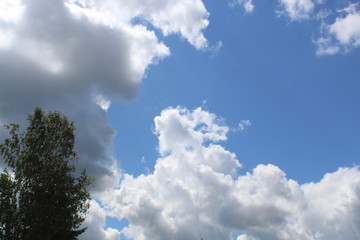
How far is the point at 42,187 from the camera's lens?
36.4 m

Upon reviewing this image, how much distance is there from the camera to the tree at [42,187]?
34938 millimetres

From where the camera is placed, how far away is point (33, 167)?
3766cm

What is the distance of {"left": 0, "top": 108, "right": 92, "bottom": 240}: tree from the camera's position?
34.9 metres

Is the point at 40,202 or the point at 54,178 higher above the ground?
the point at 54,178

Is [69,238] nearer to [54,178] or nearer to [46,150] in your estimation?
[54,178]

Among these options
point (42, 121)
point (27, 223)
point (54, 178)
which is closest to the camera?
point (27, 223)

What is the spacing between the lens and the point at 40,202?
3578cm

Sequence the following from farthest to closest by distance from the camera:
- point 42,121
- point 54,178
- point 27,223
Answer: point 42,121 < point 54,178 < point 27,223


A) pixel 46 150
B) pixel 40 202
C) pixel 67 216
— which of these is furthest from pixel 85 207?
pixel 46 150

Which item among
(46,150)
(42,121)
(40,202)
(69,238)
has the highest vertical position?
(42,121)

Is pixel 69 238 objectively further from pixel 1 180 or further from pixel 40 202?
pixel 1 180

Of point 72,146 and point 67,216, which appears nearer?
point 67,216

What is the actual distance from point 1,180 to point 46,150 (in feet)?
17.4

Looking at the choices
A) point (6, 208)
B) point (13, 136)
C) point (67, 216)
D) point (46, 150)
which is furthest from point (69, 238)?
point (13, 136)
